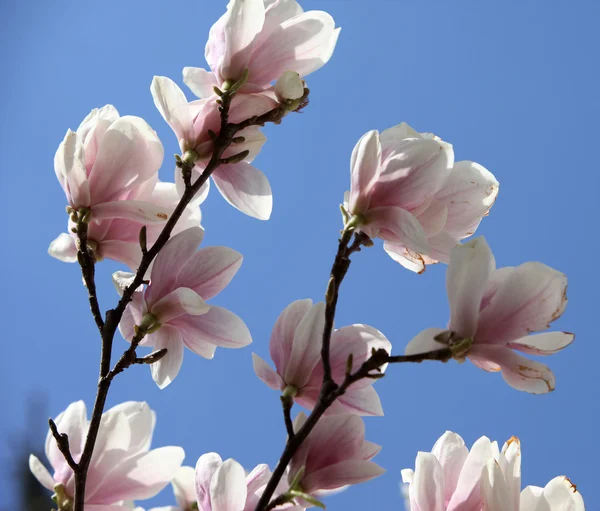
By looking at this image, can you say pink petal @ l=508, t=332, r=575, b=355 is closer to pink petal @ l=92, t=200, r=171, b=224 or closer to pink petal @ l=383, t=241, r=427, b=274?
pink petal @ l=383, t=241, r=427, b=274

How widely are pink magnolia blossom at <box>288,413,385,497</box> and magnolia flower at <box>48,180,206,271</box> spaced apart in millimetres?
227

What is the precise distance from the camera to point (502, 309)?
1.40ft

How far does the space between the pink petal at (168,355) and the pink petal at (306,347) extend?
0.35 feet

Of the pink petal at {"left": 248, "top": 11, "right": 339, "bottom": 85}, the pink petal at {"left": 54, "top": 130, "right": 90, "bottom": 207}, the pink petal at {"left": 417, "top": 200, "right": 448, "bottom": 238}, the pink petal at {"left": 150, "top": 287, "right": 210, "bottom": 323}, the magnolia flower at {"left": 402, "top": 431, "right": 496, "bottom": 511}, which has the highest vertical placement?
the pink petal at {"left": 248, "top": 11, "right": 339, "bottom": 85}

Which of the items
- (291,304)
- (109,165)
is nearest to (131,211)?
(109,165)

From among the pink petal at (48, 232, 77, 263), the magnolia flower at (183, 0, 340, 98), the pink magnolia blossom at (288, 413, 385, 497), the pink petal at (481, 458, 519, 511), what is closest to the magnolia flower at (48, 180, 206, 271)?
the pink petal at (48, 232, 77, 263)

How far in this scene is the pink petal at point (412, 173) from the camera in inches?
18.9

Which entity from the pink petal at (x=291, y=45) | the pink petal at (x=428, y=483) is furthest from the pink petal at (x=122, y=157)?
the pink petal at (x=428, y=483)

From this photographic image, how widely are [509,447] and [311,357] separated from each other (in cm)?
17

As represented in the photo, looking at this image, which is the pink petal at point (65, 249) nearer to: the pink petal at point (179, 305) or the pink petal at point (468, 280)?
the pink petal at point (179, 305)

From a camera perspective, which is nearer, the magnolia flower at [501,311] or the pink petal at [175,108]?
the magnolia flower at [501,311]

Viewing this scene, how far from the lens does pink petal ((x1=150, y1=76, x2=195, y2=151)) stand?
523mm

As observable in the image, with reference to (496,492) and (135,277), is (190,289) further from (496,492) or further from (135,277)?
(496,492)

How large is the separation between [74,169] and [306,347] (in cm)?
24
